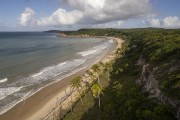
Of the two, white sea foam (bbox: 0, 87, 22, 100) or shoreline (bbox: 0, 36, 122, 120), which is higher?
white sea foam (bbox: 0, 87, 22, 100)

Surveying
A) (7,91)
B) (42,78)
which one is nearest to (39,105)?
(7,91)

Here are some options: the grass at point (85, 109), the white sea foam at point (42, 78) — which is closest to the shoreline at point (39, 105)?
the white sea foam at point (42, 78)

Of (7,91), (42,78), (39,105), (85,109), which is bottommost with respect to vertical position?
(39,105)

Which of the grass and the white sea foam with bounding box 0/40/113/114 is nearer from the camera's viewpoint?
the grass

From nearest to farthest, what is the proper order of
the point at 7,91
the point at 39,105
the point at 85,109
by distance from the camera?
the point at 85,109 → the point at 39,105 → the point at 7,91

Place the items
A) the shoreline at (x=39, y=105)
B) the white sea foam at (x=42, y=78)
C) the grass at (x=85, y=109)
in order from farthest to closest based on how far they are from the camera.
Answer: the white sea foam at (x=42, y=78)
the shoreline at (x=39, y=105)
the grass at (x=85, y=109)

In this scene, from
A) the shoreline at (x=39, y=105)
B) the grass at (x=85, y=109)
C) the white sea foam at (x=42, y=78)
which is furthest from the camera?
the white sea foam at (x=42, y=78)

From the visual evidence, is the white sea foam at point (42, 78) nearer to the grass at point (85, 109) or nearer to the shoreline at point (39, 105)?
the shoreline at point (39, 105)

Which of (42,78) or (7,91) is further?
(42,78)

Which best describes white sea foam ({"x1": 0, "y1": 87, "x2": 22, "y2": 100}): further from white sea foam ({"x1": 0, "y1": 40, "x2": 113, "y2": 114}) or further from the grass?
the grass

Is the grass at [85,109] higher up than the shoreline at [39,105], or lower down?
higher up

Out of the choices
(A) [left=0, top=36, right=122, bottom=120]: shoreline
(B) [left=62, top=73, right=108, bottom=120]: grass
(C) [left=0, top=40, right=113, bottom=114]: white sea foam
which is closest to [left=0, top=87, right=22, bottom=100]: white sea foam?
(C) [left=0, top=40, right=113, bottom=114]: white sea foam

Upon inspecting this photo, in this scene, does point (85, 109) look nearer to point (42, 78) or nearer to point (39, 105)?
point (39, 105)
